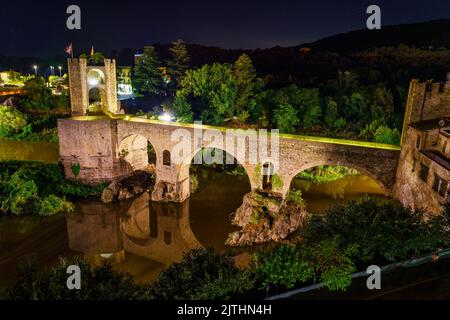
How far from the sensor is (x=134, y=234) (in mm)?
23016


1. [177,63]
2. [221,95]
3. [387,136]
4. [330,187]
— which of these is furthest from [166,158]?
[177,63]

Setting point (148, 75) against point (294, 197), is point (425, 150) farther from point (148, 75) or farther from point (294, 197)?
point (148, 75)

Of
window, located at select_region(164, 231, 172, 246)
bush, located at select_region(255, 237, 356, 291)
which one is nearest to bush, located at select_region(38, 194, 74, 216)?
window, located at select_region(164, 231, 172, 246)

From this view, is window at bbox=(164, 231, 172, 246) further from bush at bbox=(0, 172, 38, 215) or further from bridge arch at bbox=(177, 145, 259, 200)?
bush at bbox=(0, 172, 38, 215)

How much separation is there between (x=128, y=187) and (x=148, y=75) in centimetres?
2452

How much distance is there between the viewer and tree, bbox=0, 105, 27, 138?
3259cm

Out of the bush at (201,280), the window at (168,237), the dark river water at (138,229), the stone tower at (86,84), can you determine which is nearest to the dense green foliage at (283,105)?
the dark river water at (138,229)

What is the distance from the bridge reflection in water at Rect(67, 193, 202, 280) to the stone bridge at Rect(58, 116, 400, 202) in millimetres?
1480

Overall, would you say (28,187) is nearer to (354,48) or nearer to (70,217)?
(70,217)

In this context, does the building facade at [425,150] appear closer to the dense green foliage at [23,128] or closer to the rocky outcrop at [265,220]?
the rocky outcrop at [265,220]

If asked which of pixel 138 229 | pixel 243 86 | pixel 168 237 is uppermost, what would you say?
pixel 243 86

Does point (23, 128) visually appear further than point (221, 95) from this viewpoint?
No

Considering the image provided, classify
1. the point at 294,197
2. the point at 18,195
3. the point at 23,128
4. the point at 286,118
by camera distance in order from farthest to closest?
1. the point at 286,118
2. the point at 23,128
3. the point at 18,195
4. the point at 294,197

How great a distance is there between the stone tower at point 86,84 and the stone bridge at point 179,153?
50.3 inches
